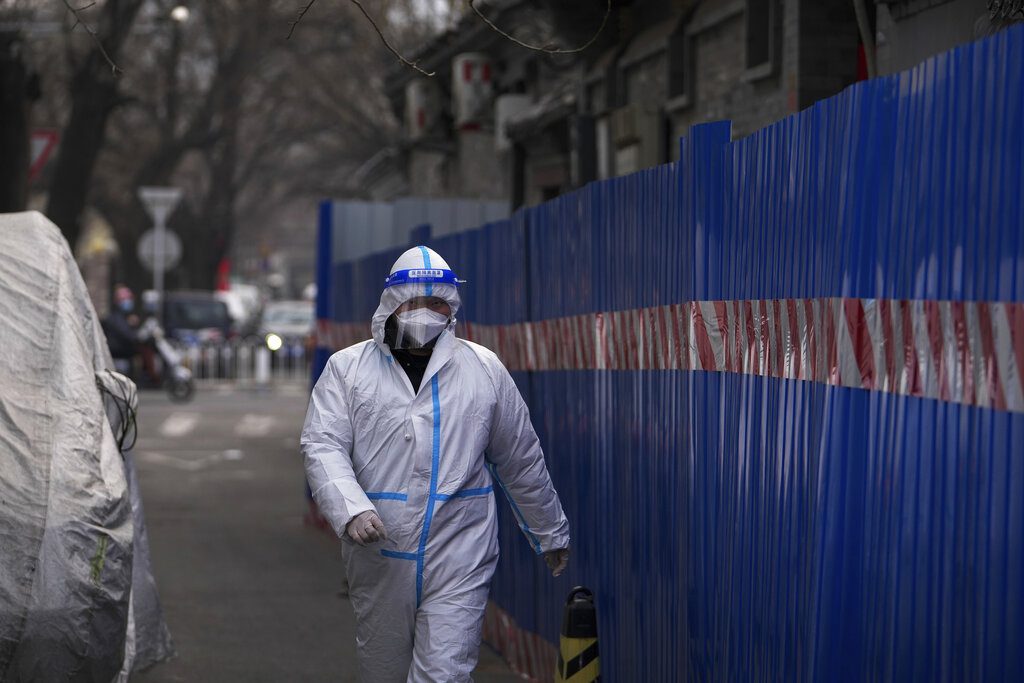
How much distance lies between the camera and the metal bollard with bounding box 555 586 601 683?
530 centimetres

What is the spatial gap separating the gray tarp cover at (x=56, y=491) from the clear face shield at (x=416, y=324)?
134 cm

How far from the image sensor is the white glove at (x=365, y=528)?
537 cm

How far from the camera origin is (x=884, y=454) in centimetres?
417

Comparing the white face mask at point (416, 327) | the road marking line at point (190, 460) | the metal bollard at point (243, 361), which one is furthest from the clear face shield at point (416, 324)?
the metal bollard at point (243, 361)

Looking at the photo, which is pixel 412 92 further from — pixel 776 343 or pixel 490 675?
pixel 776 343

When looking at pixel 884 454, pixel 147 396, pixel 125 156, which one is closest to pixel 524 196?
pixel 147 396

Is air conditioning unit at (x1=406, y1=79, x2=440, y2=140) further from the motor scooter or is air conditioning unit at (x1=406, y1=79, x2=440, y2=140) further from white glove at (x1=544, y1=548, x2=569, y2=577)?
white glove at (x1=544, y1=548, x2=569, y2=577)

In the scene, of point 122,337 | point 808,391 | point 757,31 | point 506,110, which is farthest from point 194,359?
point 808,391

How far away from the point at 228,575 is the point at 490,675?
3.34 m

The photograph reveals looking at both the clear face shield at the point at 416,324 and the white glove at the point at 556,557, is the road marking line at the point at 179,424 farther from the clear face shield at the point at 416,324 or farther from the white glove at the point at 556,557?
the clear face shield at the point at 416,324

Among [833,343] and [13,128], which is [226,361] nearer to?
[13,128]

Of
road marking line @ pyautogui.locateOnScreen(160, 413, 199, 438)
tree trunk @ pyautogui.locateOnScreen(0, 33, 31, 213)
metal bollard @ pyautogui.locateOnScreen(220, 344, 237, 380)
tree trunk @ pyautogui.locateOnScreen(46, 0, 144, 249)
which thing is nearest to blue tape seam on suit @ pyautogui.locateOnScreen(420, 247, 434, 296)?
tree trunk @ pyautogui.locateOnScreen(0, 33, 31, 213)

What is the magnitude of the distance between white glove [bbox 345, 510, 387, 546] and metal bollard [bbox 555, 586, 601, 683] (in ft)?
1.92

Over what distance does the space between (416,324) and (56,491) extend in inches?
58.4
